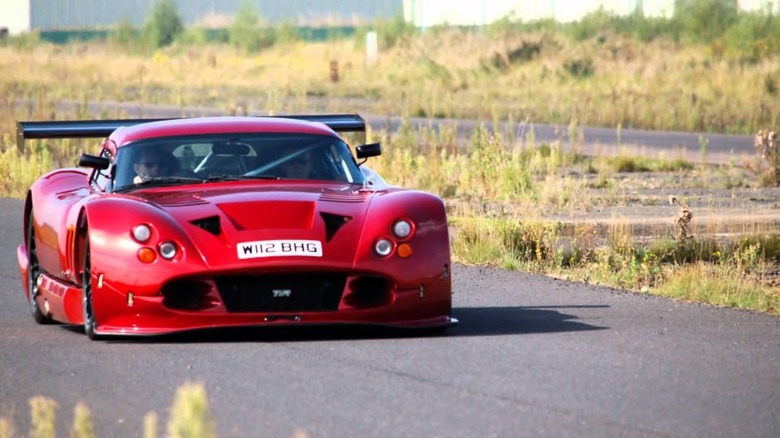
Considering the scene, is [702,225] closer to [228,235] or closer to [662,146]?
[228,235]

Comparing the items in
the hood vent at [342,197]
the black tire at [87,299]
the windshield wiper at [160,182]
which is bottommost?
the black tire at [87,299]

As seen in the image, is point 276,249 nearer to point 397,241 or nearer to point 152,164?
point 397,241

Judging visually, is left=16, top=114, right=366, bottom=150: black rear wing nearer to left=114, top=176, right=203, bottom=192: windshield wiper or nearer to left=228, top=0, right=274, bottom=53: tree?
left=114, top=176, right=203, bottom=192: windshield wiper

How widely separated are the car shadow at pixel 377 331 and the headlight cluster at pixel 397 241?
17.2 inches

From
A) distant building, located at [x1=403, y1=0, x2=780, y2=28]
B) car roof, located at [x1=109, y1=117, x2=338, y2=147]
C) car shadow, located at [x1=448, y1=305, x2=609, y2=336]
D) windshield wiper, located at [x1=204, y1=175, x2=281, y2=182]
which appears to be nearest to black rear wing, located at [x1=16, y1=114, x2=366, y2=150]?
car roof, located at [x1=109, y1=117, x2=338, y2=147]

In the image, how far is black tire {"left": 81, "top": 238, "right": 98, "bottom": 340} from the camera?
930 cm

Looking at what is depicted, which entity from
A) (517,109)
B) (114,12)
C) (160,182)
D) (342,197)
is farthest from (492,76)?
(114,12)

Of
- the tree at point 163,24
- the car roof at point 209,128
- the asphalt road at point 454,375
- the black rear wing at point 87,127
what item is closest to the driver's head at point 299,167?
the car roof at point 209,128

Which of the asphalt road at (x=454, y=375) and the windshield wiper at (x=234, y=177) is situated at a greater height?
the windshield wiper at (x=234, y=177)

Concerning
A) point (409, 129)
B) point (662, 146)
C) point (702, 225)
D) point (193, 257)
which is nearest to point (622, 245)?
point (702, 225)

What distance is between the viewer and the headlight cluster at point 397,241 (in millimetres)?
9219

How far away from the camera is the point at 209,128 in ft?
35.4

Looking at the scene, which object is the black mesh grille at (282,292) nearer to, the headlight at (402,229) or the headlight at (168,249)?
the headlight at (168,249)

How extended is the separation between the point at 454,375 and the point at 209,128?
3364 millimetres
